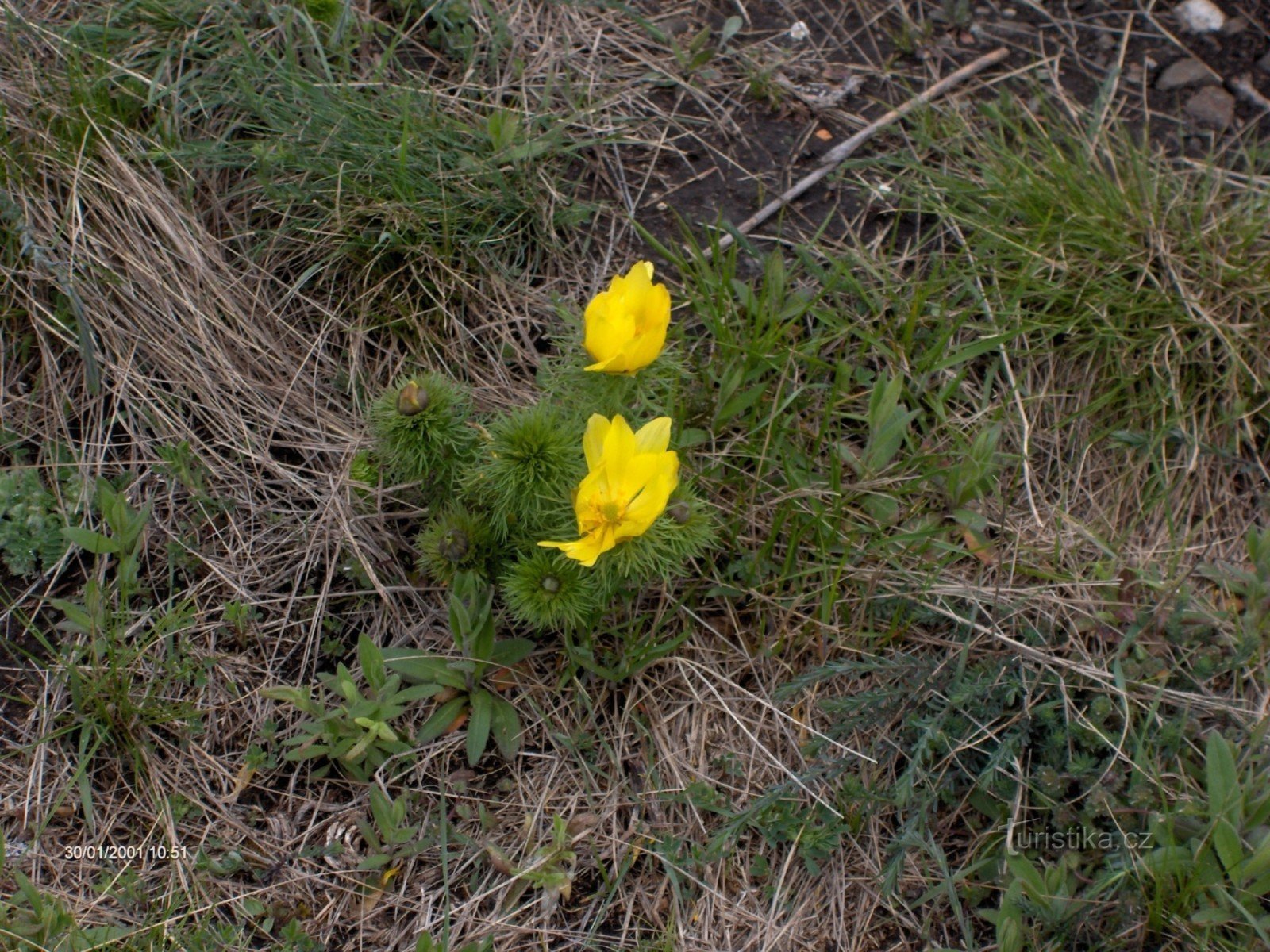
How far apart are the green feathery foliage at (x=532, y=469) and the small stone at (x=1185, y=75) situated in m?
1.90

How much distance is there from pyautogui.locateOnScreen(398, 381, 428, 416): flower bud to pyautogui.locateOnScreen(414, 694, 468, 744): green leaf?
533 millimetres

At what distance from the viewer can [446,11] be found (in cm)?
265

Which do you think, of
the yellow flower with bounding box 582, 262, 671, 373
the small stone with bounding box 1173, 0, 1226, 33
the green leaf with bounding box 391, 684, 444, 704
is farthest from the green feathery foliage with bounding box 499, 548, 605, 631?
the small stone with bounding box 1173, 0, 1226, 33

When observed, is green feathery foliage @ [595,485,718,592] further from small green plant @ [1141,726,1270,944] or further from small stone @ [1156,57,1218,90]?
small stone @ [1156,57,1218,90]

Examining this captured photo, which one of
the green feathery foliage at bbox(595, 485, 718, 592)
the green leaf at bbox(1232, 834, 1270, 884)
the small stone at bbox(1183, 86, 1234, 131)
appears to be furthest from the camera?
the small stone at bbox(1183, 86, 1234, 131)

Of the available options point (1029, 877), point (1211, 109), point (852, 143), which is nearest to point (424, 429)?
point (1029, 877)

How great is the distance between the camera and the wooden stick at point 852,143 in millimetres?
2525

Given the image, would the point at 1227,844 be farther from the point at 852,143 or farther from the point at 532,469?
the point at 852,143

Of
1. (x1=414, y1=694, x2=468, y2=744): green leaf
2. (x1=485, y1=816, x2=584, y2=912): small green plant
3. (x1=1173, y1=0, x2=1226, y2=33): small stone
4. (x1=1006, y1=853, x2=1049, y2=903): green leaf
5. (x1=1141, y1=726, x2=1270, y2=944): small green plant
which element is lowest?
(x1=485, y1=816, x2=584, y2=912): small green plant

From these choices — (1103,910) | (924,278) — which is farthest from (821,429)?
(1103,910)

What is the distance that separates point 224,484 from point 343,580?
33 cm

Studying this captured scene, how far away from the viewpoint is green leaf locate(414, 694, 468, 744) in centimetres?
197

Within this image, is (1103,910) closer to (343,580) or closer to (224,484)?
(343,580)

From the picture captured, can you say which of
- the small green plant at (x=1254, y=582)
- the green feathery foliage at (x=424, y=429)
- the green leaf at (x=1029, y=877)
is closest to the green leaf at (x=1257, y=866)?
the green leaf at (x=1029, y=877)
